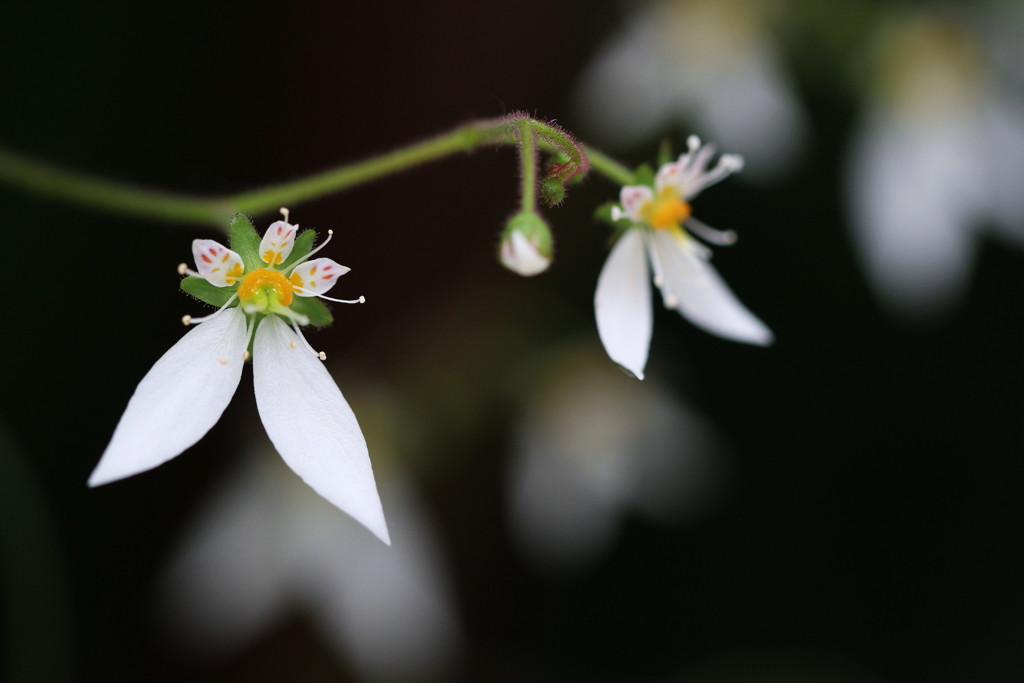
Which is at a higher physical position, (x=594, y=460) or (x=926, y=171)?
(x=926, y=171)

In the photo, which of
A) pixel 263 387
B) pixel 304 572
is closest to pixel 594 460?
pixel 304 572

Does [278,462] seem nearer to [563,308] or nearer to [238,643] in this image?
[238,643]

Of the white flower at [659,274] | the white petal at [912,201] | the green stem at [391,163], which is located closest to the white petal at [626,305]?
the white flower at [659,274]

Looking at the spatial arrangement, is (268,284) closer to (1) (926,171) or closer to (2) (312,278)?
(2) (312,278)

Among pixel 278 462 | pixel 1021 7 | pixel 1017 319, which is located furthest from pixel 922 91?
pixel 278 462

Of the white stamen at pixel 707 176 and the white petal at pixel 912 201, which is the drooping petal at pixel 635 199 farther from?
the white petal at pixel 912 201

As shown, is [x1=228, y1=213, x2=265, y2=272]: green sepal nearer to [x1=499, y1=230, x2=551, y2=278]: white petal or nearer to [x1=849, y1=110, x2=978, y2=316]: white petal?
[x1=499, y1=230, x2=551, y2=278]: white petal

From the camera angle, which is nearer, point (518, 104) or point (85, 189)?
point (85, 189)
